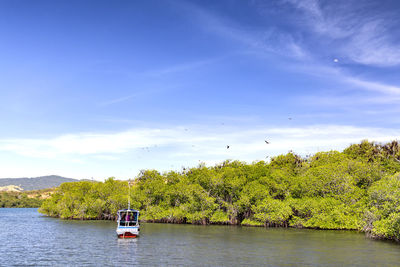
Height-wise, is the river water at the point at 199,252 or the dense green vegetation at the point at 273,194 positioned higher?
the dense green vegetation at the point at 273,194

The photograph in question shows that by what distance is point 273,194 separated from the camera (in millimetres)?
91750

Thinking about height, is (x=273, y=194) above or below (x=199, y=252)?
above

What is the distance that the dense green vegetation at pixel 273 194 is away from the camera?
7231cm

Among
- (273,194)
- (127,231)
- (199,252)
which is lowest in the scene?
(199,252)

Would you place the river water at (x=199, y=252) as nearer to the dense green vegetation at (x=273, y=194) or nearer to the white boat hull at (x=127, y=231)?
the white boat hull at (x=127, y=231)

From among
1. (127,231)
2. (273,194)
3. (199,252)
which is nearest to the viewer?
(199,252)

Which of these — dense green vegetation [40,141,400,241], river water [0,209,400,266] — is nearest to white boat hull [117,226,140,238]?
river water [0,209,400,266]

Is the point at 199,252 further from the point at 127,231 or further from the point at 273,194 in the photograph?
the point at 273,194

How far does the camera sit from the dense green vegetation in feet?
237

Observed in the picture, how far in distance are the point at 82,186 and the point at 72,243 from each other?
72462mm

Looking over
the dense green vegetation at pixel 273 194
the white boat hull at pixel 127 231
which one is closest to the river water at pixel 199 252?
the white boat hull at pixel 127 231

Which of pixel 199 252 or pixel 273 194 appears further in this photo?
pixel 273 194

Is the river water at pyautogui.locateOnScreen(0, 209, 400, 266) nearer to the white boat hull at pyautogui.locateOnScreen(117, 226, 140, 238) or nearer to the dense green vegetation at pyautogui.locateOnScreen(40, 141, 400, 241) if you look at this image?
the white boat hull at pyautogui.locateOnScreen(117, 226, 140, 238)

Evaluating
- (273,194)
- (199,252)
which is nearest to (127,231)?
(199,252)
